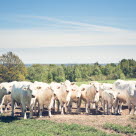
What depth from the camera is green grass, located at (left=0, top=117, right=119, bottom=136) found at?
48.8 ft

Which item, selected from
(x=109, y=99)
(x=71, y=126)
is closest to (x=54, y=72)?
(x=109, y=99)

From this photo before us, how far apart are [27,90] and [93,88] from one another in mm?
6340

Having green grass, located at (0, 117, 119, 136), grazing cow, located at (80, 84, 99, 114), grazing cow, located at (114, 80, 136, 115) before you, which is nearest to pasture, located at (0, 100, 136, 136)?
green grass, located at (0, 117, 119, 136)

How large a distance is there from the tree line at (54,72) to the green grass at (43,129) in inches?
1752


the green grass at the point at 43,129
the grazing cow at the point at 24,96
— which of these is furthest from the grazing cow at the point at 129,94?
the grazing cow at the point at 24,96

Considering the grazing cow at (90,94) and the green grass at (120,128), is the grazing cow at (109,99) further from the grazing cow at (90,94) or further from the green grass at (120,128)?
the green grass at (120,128)

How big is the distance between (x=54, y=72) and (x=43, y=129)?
87056 millimetres

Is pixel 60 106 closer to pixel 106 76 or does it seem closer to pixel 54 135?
pixel 54 135

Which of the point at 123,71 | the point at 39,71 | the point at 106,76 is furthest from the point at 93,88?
the point at 123,71

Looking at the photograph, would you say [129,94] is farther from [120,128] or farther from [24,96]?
[24,96]

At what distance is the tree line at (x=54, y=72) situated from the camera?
206 ft

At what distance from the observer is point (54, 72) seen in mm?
103188

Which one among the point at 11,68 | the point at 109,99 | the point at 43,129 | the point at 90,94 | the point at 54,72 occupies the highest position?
the point at 54,72

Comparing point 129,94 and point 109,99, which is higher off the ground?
point 129,94
